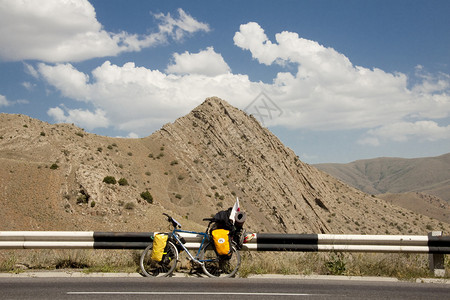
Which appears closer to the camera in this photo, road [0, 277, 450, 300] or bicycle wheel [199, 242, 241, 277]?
road [0, 277, 450, 300]

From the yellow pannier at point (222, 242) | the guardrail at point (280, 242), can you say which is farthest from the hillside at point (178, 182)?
the yellow pannier at point (222, 242)

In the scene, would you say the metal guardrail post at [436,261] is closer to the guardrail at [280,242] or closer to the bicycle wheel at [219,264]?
the guardrail at [280,242]

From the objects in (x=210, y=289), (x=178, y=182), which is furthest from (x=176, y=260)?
(x=178, y=182)

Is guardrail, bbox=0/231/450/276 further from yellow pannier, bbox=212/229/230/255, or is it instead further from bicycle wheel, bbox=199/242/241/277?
yellow pannier, bbox=212/229/230/255

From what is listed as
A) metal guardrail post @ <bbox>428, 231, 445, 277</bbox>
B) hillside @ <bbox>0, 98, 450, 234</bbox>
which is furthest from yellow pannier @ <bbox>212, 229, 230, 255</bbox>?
hillside @ <bbox>0, 98, 450, 234</bbox>

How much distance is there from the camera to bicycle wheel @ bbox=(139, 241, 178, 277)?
838 centimetres

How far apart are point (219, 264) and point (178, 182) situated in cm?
4299

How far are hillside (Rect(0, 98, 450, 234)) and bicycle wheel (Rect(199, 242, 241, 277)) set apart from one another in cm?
2153

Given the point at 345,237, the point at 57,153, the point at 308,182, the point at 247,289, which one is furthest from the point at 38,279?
the point at 308,182

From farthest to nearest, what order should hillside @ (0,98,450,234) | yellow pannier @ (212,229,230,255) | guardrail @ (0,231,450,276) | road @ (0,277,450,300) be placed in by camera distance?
hillside @ (0,98,450,234), guardrail @ (0,231,450,276), yellow pannier @ (212,229,230,255), road @ (0,277,450,300)

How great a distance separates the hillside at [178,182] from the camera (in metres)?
30.2

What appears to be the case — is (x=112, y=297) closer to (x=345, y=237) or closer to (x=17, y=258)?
(x=17, y=258)

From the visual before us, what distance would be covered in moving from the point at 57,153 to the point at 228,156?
84.8ft

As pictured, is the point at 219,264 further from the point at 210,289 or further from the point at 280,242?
the point at 280,242
